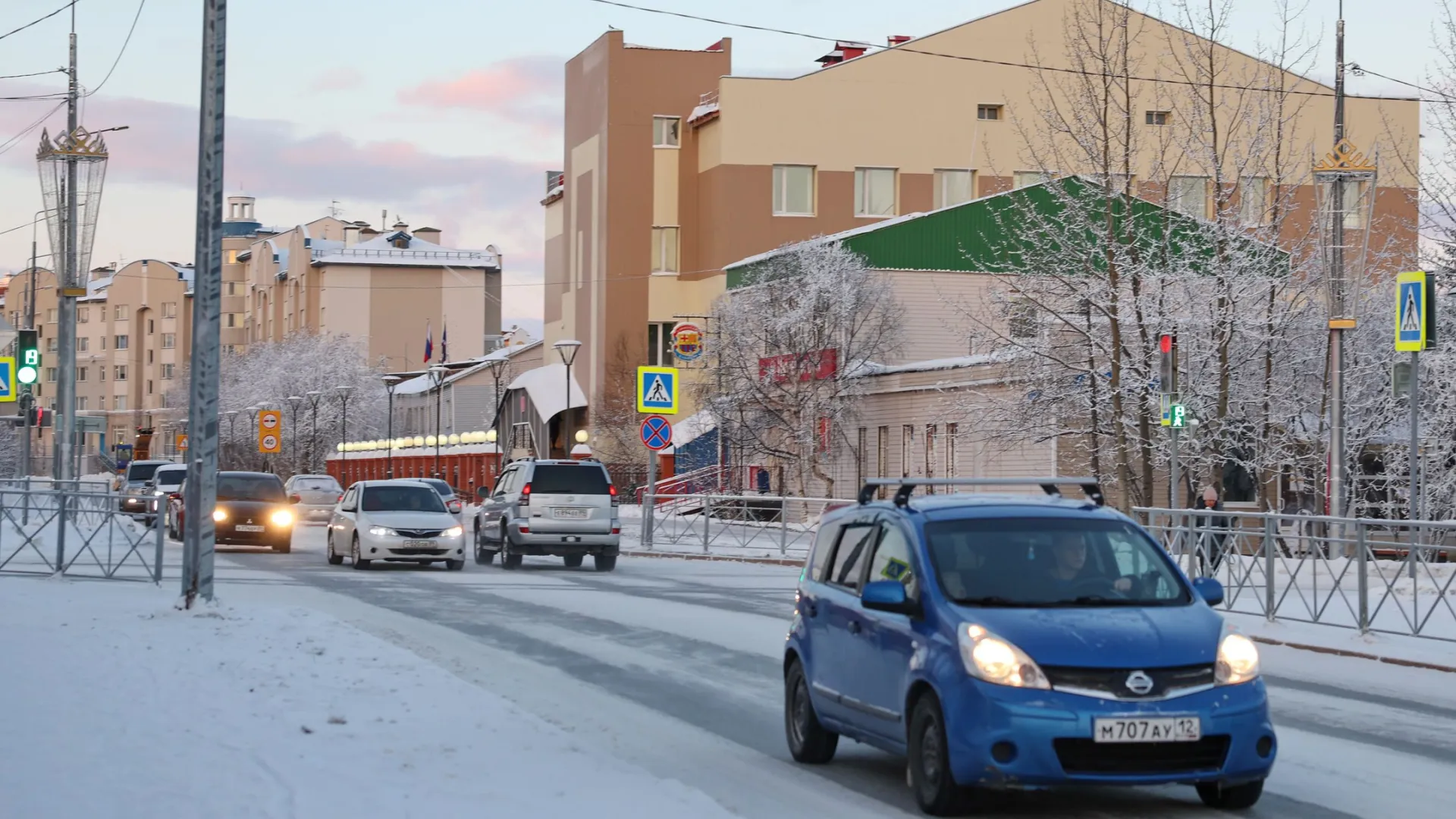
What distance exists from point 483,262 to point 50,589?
5005 inches

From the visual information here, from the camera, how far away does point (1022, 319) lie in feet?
147

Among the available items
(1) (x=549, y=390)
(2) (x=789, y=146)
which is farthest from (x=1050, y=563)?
(1) (x=549, y=390)

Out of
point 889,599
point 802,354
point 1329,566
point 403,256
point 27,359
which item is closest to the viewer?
point 889,599

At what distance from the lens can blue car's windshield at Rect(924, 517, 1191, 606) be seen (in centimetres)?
929

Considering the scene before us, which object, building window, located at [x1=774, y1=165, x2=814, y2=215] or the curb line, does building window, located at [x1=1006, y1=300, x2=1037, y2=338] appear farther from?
building window, located at [x1=774, y1=165, x2=814, y2=215]

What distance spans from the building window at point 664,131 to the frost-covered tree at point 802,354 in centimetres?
1729

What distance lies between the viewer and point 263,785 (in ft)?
30.1

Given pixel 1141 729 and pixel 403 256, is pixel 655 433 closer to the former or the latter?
pixel 1141 729

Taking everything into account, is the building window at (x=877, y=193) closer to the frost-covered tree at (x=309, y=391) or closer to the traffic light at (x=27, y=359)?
the traffic light at (x=27, y=359)

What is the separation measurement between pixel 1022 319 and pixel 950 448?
915cm

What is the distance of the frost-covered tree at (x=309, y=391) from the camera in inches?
4867

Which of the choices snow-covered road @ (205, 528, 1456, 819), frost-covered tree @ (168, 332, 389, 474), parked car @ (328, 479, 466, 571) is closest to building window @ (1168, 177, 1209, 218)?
snow-covered road @ (205, 528, 1456, 819)

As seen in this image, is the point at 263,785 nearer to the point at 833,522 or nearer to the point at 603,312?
the point at 833,522

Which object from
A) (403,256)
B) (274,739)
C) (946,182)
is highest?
(403,256)
